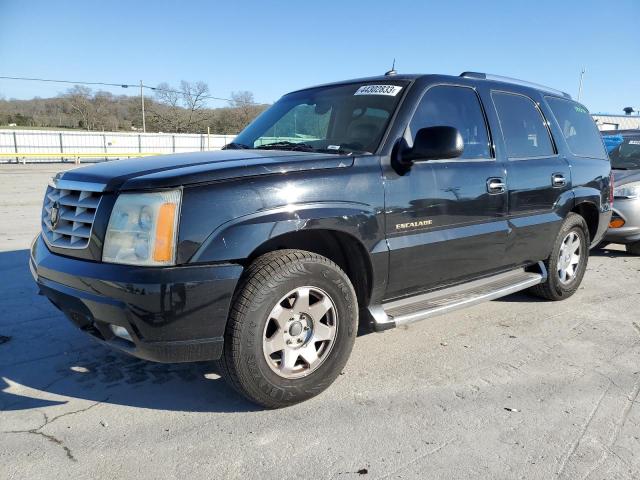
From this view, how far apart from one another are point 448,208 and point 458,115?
785 millimetres

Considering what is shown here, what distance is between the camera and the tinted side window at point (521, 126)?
13.5ft

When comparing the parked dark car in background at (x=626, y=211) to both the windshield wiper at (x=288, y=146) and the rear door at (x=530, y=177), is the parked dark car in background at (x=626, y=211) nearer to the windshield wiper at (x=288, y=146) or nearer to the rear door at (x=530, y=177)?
the rear door at (x=530, y=177)

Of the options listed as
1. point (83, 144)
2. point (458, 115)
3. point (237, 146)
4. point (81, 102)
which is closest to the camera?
point (458, 115)

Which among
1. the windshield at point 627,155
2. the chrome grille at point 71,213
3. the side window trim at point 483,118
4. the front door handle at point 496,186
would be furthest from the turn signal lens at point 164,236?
the windshield at point 627,155

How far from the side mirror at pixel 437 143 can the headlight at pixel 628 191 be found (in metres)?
4.79

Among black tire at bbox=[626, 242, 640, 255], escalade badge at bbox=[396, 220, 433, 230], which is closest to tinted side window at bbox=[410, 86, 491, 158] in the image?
escalade badge at bbox=[396, 220, 433, 230]

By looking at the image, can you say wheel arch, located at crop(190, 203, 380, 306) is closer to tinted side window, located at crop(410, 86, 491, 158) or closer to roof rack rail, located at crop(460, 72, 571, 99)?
tinted side window, located at crop(410, 86, 491, 158)

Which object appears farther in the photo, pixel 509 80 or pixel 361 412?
pixel 509 80

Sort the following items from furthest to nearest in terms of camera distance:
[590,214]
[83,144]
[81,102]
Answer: [81,102] → [83,144] → [590,214]

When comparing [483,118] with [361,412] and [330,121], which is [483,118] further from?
[361,412]

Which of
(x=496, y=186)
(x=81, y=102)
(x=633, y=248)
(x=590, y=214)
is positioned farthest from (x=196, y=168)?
(x=81, y=102)

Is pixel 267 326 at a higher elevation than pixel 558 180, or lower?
lower

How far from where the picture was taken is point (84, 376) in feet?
10.4

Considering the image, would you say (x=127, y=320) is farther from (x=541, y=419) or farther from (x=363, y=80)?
(x=363, y=80)
